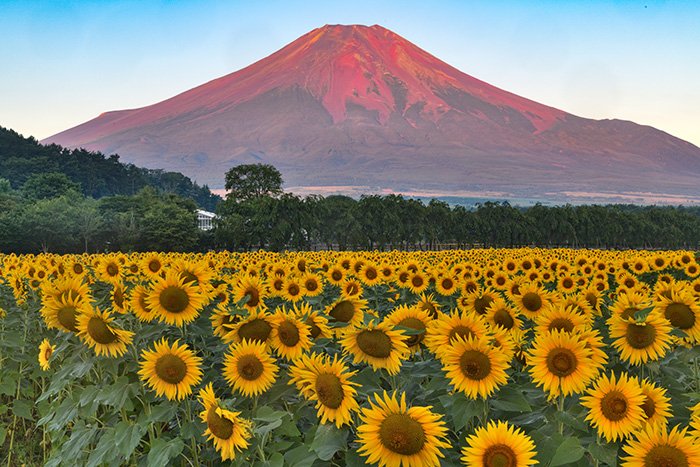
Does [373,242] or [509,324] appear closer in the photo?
[509,324]

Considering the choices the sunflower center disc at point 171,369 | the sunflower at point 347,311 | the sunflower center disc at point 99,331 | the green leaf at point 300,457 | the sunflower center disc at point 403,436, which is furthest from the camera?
the sunflower at point 347,311

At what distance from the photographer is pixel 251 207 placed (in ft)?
300

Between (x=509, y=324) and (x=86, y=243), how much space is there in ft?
297

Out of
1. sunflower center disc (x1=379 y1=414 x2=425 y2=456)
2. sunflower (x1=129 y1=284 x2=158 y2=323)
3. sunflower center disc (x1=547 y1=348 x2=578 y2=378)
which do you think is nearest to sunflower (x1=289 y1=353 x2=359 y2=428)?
sunflower center disc (x1=379 y1=414 x2=425 y2=456)

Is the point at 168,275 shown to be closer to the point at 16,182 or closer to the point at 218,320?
the point at 218,320

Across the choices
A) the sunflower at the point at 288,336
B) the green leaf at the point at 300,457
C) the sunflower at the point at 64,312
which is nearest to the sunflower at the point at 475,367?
the green leaf at the point at 300,457

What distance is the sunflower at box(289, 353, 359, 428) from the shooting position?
9.82 feet

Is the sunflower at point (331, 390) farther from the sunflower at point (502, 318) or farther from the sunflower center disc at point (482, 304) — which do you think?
the sunflower center disc at point (482, 304)

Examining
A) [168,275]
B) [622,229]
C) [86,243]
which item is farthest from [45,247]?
[622,229]

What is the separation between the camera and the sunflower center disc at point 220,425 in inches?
128

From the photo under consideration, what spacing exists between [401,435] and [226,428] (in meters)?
1.10

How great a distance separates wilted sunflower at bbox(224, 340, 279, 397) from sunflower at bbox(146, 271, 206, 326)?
1029 millimetres

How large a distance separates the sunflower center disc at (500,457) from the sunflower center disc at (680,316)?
2.45 meters

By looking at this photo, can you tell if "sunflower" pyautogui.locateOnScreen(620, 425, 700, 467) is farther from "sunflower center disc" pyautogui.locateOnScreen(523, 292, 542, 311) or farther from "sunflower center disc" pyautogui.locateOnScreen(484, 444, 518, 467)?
"sunflower center disc" pyautogui.locateOnScreen(523, 292, 542, 311)
